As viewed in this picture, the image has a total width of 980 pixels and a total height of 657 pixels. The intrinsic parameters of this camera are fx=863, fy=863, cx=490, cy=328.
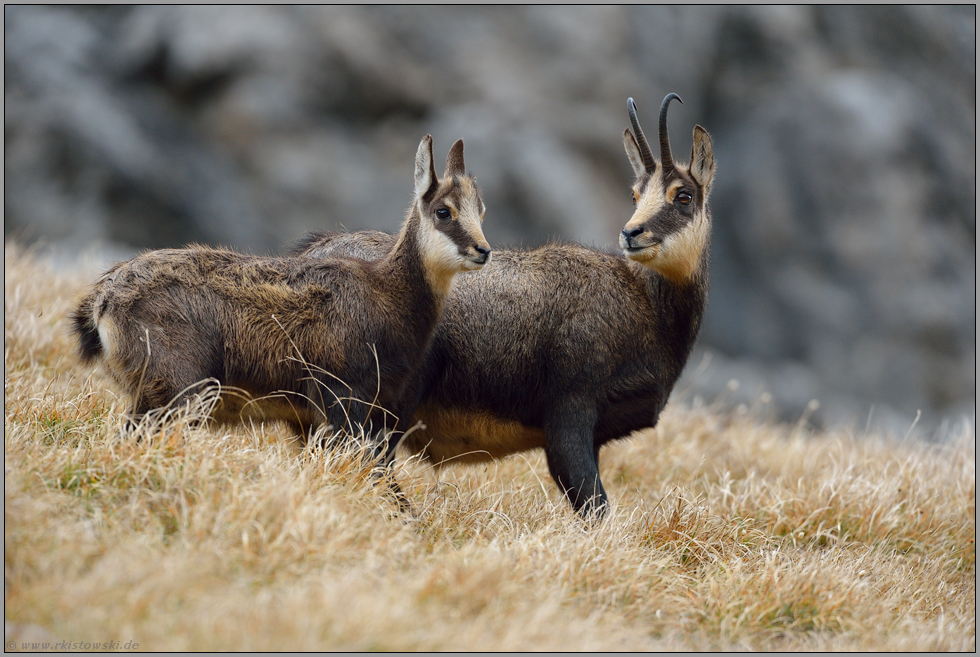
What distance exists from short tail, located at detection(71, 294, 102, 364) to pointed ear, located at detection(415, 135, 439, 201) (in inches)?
79.4

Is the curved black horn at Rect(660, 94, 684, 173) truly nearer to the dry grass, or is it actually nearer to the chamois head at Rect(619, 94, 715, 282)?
the chamois head at Rect(619, 94, 715, 282)

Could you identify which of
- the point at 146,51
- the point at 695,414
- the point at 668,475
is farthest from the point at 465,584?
the point at 146,51

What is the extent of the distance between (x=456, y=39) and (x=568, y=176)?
419 centimetres

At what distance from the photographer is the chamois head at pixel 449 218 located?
5176 millimetres

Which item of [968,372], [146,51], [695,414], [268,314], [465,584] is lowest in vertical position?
[968,372]

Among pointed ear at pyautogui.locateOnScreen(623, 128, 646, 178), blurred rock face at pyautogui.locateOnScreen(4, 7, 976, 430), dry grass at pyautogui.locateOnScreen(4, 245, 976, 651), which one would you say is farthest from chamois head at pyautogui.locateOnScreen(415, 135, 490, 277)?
blurred rock face at pyautogui.locateOnScreen(4, 7, 976, 430)

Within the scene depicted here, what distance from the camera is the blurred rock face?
17.5 m

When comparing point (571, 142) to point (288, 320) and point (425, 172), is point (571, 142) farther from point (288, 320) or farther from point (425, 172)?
point (288, 320)

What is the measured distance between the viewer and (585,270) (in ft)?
19.2

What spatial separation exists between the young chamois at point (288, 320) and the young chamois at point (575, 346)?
1.40ft

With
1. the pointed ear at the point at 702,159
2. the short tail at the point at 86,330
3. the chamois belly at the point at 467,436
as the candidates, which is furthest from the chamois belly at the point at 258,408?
the pointed ear at the point at 702,159

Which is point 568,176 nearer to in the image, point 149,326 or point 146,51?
point 146,51

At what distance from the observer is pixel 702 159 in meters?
5.91

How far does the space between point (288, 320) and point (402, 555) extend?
61.9 inches
